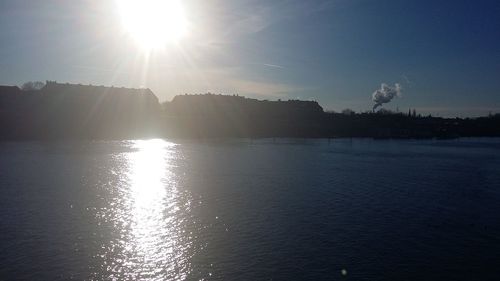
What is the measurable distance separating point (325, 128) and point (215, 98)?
4467 cm

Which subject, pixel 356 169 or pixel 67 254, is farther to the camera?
pixel 356 169

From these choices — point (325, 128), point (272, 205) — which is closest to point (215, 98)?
point (325, 128)

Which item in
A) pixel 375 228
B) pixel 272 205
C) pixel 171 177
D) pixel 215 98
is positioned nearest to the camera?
pixel 375 228

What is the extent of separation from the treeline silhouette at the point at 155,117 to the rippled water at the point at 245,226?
6113cm

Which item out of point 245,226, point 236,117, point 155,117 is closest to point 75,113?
point 155,117

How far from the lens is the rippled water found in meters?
19.8

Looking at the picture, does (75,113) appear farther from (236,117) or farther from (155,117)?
(236,117)

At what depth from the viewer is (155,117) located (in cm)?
13675

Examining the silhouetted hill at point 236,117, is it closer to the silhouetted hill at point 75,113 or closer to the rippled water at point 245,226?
the silhouetted hill at point 75,113

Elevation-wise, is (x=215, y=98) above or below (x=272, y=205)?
above

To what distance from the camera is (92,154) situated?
6975 centimetres

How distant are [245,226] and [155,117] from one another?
114449 mm

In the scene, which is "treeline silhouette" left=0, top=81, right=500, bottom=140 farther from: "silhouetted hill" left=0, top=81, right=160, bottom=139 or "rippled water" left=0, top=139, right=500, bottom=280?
"rippled water" left=0, top=139, right=500, bottom=280

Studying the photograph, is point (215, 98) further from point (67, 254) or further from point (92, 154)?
point (67, 254)
